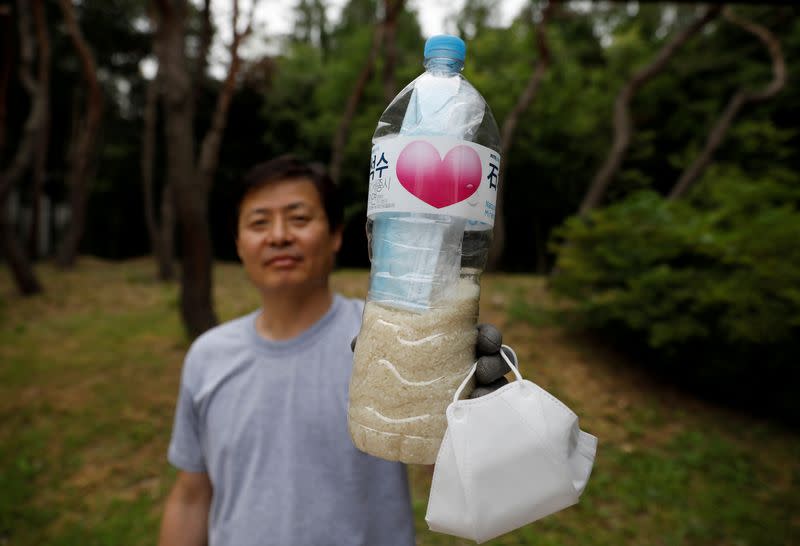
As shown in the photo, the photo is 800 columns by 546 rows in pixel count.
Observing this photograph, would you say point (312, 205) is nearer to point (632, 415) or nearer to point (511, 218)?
point (632, 415)

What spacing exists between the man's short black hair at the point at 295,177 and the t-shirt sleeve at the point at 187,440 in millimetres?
683

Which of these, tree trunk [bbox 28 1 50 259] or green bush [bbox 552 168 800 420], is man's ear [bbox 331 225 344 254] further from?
tree trunk [bbox 28 1 50 259]

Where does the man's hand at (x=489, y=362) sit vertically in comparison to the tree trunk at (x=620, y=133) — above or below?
below

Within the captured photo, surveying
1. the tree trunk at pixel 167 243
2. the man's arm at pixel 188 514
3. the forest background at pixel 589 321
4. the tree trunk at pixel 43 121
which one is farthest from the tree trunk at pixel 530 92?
the tree trunk at pixel 43 121

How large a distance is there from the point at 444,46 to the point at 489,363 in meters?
0.71

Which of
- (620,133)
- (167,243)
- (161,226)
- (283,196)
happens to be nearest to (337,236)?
(283,196)

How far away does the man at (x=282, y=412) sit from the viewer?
1.68 m

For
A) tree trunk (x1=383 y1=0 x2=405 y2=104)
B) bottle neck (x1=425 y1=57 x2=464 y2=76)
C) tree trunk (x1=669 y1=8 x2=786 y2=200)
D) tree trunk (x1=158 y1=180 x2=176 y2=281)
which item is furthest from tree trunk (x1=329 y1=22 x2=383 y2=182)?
bottle neck (x1=425 y1=57 x2=464 y2=76)

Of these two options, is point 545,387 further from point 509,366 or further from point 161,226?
point 161,226

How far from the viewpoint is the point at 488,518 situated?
1.05 metres

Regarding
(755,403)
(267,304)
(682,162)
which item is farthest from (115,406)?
(682,162)

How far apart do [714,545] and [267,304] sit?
3.75 meters

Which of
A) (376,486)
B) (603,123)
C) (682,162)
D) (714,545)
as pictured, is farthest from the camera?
(603,123)

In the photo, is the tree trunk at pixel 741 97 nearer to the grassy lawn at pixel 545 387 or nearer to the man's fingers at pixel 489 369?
the grassy lawn at pixel 545 387
